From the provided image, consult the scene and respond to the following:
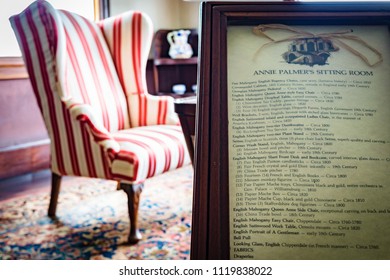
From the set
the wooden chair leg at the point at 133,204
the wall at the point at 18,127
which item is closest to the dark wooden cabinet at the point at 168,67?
the wall at the point at 18,127

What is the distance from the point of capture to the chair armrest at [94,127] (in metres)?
1.36

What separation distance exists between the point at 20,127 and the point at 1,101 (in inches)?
6.9

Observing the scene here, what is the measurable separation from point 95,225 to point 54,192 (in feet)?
0.72

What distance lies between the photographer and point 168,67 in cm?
302

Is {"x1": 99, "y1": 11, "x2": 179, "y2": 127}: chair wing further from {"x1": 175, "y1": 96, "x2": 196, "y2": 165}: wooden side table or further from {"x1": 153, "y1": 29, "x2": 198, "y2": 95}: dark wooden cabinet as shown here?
{"x1": 153, "y1": 29, "x2": 198, "y2": 95}: dark wooden cabinet

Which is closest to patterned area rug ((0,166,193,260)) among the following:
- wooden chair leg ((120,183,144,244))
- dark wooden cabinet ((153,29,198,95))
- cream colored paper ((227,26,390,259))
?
wooden chair leg ((120,183,144,244))

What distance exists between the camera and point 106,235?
58.2 inches

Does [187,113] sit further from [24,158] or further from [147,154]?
[24,158]

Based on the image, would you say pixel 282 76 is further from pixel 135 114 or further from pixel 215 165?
pixel 135 114

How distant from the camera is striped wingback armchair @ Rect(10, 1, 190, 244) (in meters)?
1.38

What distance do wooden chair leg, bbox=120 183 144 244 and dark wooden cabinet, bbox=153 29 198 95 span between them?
1.64 metres

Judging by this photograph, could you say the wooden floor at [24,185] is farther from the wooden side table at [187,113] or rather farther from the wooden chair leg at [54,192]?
the wooden side table at [187,113]

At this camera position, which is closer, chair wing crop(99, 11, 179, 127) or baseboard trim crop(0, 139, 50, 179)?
chair wing crop(99, 11, 179, 127)
